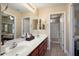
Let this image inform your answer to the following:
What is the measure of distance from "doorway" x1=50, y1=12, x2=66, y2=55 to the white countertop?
6.6 inches

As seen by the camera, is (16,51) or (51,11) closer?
(16,51)

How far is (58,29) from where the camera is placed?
5.75 feet

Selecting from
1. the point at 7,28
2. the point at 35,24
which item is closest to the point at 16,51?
the point at 7,28

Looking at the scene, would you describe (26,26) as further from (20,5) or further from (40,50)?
(40,50)

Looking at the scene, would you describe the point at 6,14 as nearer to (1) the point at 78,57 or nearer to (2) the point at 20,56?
(2) the point at 20,56

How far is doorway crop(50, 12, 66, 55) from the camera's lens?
1.74 meters

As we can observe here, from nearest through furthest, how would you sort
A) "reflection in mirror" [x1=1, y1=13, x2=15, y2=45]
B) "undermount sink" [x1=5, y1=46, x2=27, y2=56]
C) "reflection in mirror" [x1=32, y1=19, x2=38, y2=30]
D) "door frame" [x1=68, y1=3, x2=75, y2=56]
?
1. "undermount sink" [x1=5, y1=46, x2=27, y2=56]
2. "reflection in mirror" [x1=1, y1=13, x2=15, y2=45]
3. "door frame" [x1=68, y1=3, x2=75, y2=56]
4. "reflection in mirror" [x1=32, y1=19, x2=38, y2=30]

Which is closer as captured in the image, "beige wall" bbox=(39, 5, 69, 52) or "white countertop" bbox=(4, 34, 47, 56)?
"white countertop" bbox=(4, 34, 47, 56)

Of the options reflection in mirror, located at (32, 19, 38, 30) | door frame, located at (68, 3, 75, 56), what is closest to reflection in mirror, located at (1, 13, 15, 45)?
reflection in mirror, located at (32, 19, 38, 30)

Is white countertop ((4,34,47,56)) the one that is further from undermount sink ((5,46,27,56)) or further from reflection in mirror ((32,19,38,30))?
reflection in mirror ((32,19,38,30))

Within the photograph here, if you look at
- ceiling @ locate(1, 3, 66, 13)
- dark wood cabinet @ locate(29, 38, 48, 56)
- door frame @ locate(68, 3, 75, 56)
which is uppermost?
ceiling @ locate(1, 3, 66, 13)

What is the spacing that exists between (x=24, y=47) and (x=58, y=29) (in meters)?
0.63

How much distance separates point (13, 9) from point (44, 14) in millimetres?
512

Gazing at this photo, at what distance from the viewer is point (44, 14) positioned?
1.78 metres
